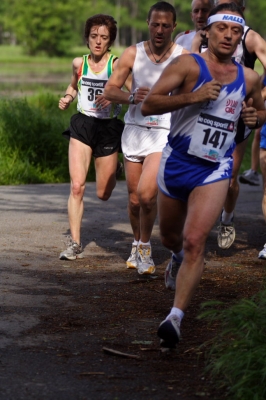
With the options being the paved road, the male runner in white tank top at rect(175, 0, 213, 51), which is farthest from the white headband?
the male runner in white tank top at rect(175, 0, 213, 51)

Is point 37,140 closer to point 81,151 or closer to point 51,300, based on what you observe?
point 81,151

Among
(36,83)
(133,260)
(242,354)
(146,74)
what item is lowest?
(36,83)

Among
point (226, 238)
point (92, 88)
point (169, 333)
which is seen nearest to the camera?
point (169, 333)

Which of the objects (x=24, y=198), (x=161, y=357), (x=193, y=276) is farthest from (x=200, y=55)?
(x=24, y=198)

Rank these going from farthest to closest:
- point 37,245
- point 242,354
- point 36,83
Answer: point 36,83, point 37,245, point 242,354

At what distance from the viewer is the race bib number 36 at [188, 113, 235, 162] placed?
18.3ft

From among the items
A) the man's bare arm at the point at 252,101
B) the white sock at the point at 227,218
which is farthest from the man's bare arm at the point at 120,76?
the white sock at the point at 227,218

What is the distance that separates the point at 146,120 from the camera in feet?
25.1

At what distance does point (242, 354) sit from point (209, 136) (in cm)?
147

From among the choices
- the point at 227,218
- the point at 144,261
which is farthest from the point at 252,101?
the point at 227,218

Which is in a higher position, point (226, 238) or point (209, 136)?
point (209, 136)

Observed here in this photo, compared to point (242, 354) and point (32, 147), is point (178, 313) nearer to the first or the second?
point (242, 354)

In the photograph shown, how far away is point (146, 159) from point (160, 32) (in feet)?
3.41

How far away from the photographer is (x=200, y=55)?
5664 mm
